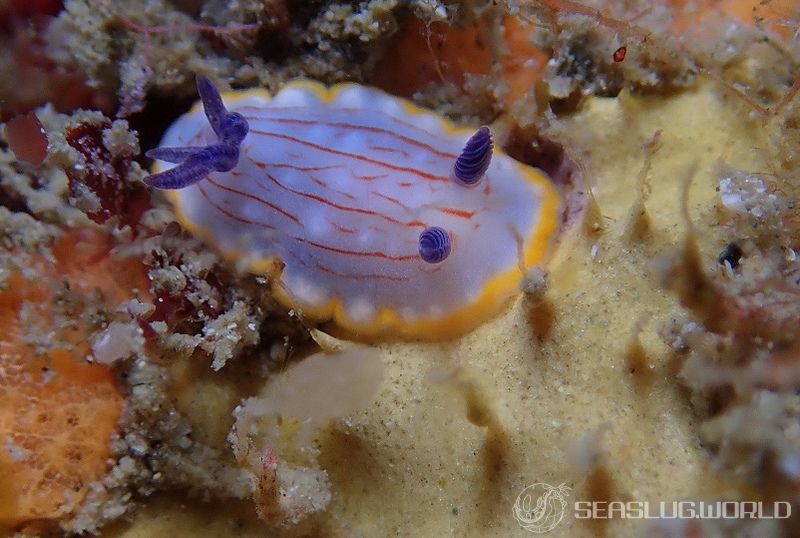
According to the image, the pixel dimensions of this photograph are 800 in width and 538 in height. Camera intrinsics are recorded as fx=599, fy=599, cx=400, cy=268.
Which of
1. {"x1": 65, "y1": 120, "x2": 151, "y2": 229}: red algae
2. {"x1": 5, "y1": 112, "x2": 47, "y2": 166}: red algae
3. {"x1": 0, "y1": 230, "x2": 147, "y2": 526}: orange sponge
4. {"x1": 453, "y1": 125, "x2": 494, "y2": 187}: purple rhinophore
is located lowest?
{"x1": 0, "y1": 230, "x2": 147, "y2": 526}: orange sponge

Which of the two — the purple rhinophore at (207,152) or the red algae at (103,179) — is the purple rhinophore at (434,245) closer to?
the purple rhinophore at (207,152)

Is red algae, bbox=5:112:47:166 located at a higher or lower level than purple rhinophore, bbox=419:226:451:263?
lower

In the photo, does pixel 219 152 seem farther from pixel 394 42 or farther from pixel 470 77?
pixel 470 77

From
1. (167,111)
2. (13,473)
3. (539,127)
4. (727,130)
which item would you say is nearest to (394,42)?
(539,127)

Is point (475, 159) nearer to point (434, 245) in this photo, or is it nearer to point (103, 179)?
point (434, 245)

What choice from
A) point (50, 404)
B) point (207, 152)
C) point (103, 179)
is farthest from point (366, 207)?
point (50, 404)

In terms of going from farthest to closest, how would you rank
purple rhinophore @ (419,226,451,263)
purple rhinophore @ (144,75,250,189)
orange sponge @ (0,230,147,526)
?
purple rhinophore @ (144,75,250,189), purple rhinophore @ (419,226,451,263), orange sponge @ (0,230,147,526)

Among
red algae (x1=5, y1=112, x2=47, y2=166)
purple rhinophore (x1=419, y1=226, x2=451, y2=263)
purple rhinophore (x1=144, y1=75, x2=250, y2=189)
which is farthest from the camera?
purple rhinophore (x1=144, y1=75, x2=250, y2=189)

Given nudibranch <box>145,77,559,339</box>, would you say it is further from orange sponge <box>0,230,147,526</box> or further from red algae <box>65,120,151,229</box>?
orange sponge <box>0,230,147,526</box>

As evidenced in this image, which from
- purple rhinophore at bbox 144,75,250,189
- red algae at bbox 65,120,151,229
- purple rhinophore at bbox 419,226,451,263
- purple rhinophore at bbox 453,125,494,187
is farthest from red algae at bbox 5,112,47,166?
purple rhinophore at bbox 453,125,494,187
